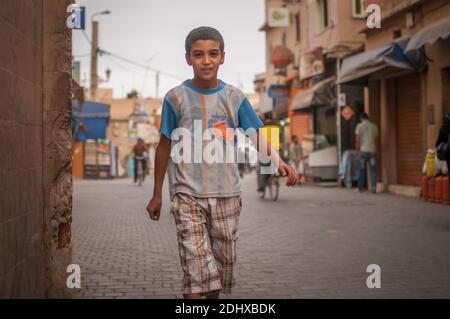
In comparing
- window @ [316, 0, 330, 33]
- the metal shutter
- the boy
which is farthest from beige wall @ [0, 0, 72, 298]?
window @ [316, 0, 330, 33]

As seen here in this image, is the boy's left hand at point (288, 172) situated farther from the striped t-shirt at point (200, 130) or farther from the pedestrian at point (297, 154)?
the pedestrian at point (297, 154)

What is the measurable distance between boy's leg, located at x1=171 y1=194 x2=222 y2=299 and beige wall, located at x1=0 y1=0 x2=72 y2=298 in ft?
3.00

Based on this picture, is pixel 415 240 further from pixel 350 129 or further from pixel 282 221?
pixel 350 129

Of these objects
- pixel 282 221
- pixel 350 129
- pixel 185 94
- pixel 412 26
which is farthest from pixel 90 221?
pixel 350 129

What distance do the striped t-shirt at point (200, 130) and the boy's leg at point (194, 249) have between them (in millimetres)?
77

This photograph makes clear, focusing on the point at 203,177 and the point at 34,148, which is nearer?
the point at 203,177

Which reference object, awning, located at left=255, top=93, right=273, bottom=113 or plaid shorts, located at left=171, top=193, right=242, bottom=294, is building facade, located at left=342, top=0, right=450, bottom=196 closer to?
plaid shorts, located at left=171, top=193, right=242, bottom=294

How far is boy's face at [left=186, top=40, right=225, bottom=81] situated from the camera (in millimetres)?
3361

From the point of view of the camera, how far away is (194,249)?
3.29 meters

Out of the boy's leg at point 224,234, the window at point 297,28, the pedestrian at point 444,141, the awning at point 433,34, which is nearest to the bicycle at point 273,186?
the awning at point 433,34

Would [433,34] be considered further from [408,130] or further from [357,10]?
[357,10]

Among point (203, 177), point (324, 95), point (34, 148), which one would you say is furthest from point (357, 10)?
point (203, 177)

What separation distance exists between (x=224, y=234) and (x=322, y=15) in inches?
877
